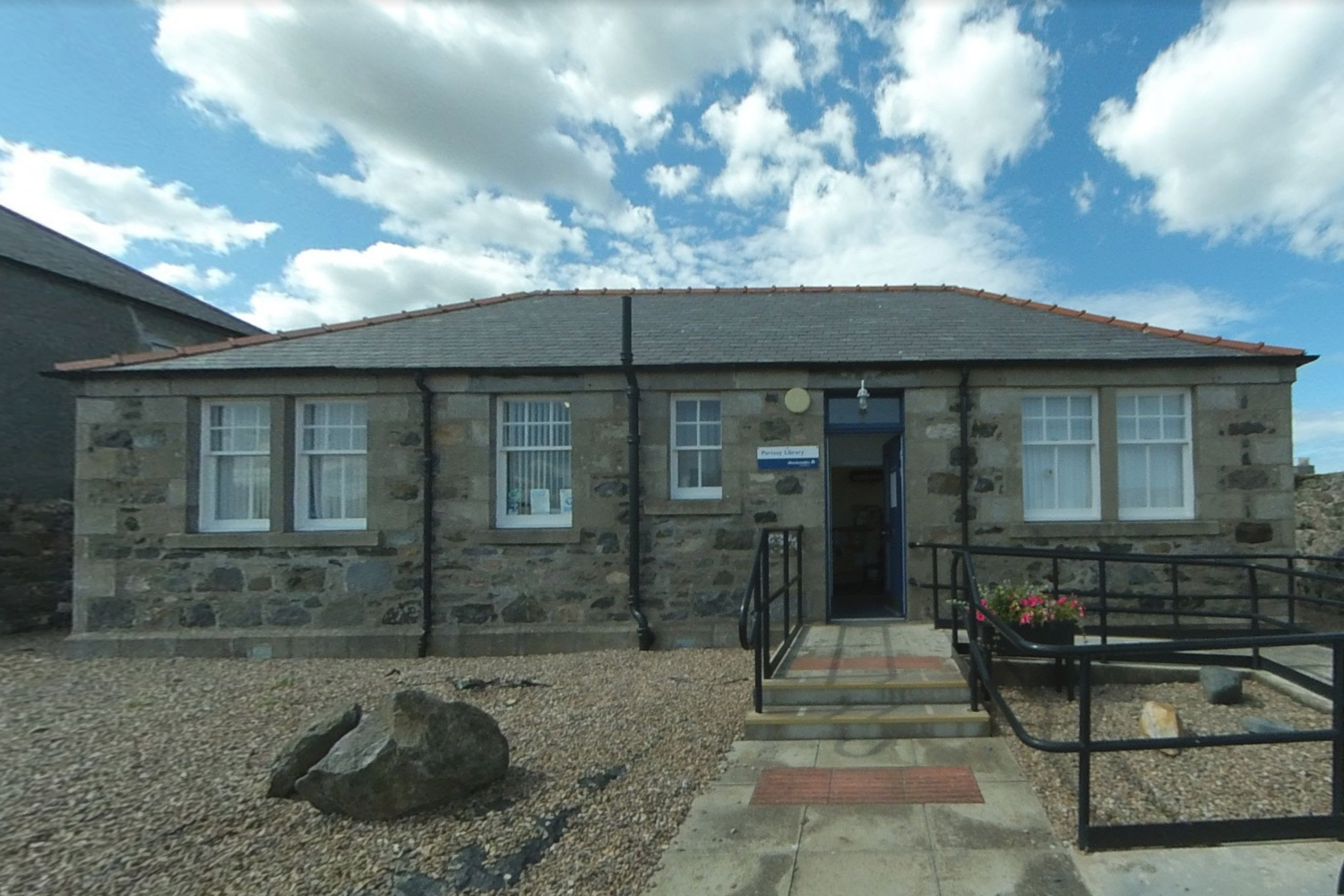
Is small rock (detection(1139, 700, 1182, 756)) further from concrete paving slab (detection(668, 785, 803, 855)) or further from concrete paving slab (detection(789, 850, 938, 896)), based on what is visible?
concrete paving slab (detection(668, 785, 803, 855))

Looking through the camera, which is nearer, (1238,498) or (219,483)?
(1238,498)

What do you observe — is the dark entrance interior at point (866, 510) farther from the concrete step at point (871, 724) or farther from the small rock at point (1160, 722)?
the small rock at point (1160, 722)

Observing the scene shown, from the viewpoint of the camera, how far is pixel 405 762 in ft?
13.2

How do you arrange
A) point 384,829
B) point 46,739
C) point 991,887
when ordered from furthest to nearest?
point 46,739 < point 384,829 < point 991,887

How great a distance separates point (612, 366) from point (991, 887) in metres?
6.60

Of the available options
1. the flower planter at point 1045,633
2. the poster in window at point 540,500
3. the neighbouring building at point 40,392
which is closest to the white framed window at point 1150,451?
the flower planter at point 1045,633

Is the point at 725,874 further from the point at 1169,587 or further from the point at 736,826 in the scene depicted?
the point at 1169,587

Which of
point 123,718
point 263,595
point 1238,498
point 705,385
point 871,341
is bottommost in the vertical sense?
point 123,718

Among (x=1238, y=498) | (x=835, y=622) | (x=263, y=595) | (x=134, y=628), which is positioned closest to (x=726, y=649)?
(x=835, y=622)

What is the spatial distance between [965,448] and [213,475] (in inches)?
376

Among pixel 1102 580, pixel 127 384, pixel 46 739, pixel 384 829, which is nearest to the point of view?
pixel 384 829

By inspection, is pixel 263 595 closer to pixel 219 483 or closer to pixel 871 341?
pixel 219 483

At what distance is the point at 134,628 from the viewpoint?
28.7ft

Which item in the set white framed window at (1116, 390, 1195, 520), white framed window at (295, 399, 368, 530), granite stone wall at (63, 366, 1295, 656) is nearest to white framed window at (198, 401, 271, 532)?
granite stone wall at (63, 366, 1295, 656)
